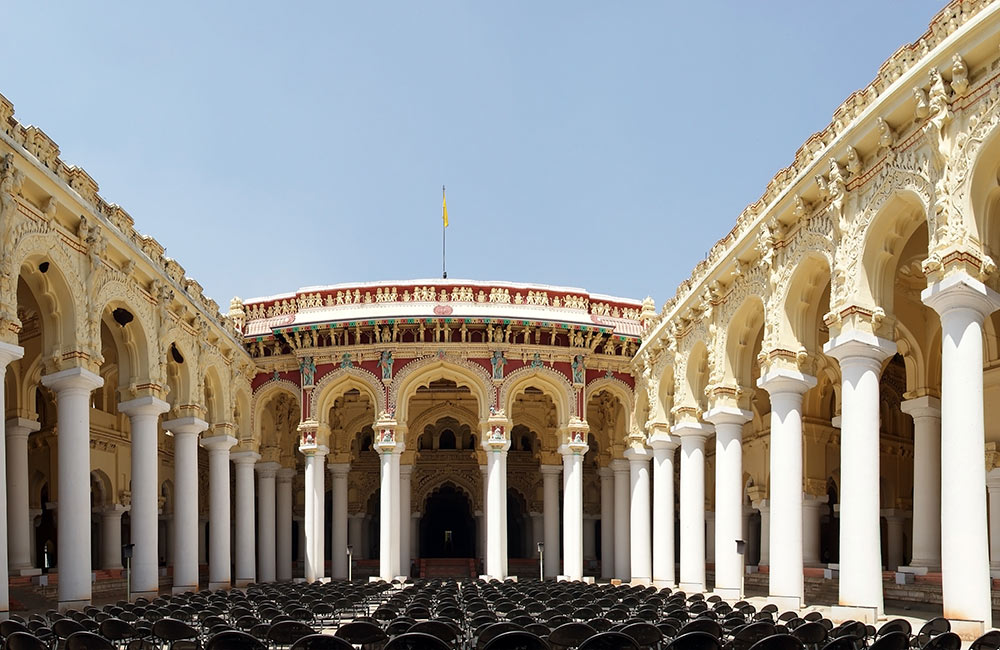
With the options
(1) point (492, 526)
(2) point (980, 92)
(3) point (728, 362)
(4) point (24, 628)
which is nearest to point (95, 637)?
(4) point (24, 628)

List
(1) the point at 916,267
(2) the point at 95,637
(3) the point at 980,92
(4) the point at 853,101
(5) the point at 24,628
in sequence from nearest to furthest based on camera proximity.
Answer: (2) the point at 95,637 < (5) the point at 24,628 < (3) the point at 980,92 < (4) the point at 853,101 < (1) the point at 916,267

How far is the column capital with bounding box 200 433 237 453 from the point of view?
91.7 ft

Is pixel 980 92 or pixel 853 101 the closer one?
pixel 980 92

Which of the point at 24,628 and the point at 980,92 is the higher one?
the point at 980,92

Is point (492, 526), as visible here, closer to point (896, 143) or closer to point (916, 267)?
point (916, 267)

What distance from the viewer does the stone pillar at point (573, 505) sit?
103 feet

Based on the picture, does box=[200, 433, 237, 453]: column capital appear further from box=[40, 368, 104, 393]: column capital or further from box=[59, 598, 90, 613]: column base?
box=[59, 598, 90, 613]: column base

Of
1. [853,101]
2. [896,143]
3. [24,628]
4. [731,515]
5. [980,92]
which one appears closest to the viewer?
[24,628]

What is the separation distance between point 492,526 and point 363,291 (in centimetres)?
770

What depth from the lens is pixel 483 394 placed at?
31.2 m

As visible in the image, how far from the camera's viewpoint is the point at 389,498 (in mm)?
31000

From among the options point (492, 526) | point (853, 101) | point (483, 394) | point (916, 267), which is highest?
point (853, 101)

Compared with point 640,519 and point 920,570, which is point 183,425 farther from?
point 920,570

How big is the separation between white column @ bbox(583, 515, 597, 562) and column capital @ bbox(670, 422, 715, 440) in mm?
14655
